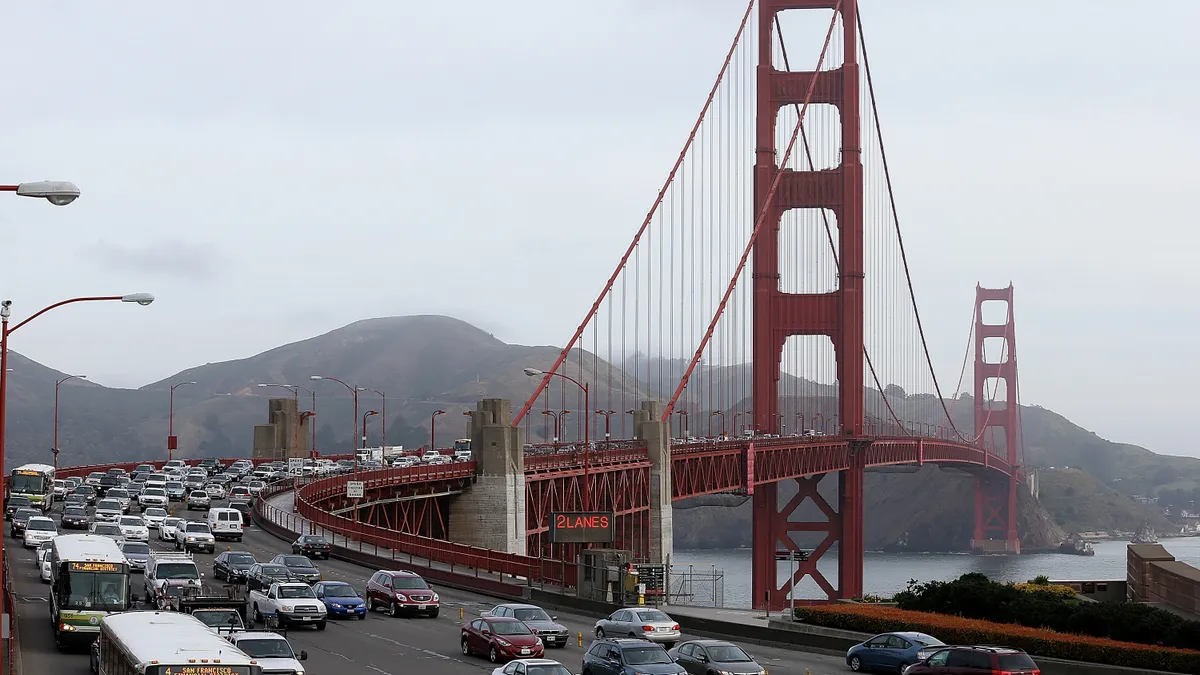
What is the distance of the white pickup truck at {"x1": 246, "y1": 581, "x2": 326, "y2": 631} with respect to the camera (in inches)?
1638

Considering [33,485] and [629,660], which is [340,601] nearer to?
[629,660]

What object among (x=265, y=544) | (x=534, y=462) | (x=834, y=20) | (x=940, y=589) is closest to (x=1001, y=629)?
(x=940, y=589)

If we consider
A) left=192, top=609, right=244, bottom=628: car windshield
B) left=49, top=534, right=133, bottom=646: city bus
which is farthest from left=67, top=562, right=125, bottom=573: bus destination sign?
left=192, top=609, right=244, bottom=628: car windshield

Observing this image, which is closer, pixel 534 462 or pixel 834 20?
pixel 534 462

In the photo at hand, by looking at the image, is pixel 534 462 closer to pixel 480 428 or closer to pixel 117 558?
pixel 480 428

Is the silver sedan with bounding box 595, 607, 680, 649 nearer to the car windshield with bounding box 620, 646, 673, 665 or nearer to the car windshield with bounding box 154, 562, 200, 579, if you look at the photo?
the car windshield with bounding box 620, 646, 673, 665

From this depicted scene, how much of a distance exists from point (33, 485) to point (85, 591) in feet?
170

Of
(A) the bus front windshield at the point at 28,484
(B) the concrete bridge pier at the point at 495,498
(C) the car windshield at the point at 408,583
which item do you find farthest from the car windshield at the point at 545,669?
(A) the bus front windshield at the point at 28,484

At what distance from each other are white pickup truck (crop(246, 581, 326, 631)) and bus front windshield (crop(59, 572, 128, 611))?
565 cm

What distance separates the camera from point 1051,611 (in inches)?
1563

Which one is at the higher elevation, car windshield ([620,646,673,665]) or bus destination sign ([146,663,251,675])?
bus destination sign ([146,663,251,675])

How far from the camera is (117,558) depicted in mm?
37812

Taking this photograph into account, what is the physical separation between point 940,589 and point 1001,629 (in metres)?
6.97

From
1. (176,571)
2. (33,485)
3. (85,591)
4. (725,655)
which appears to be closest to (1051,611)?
(725,655)
